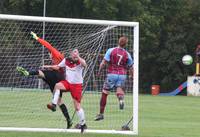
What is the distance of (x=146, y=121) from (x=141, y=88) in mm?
37007

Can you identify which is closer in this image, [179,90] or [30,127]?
[30,127]

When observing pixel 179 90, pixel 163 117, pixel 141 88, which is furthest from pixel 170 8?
pixel 163 117

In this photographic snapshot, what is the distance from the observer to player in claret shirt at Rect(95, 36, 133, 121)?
620 inches

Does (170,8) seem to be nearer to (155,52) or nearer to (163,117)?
(155,52)

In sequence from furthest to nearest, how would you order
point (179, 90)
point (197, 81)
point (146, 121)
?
point (179, 90), point (197, 81), point (146, 121)

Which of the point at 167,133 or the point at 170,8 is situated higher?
the point at 170,8

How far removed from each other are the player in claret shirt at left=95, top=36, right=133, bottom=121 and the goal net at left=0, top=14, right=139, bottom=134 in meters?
0.24

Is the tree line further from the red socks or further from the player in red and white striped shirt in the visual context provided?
the player in red and white striped shirt

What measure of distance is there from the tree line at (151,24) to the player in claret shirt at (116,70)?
38831 millimetres

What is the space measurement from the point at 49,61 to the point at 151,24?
39889 millimetres

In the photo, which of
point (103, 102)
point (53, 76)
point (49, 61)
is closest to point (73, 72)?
point (53, 76)

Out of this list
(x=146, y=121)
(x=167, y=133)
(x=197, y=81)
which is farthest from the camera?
(x=197, y=81)

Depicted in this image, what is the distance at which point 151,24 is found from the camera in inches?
2216

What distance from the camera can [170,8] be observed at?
58.9m
